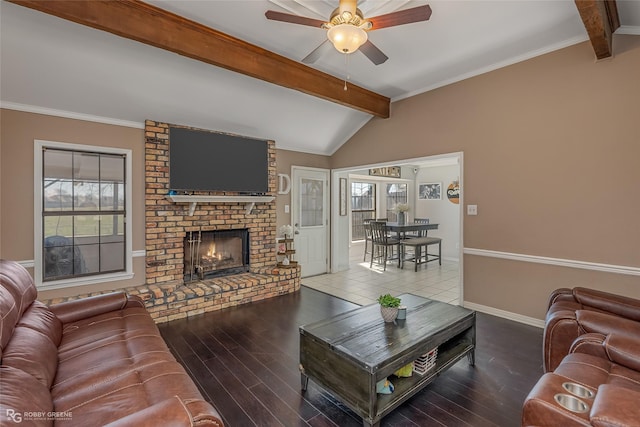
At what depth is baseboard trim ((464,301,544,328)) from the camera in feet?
11.2

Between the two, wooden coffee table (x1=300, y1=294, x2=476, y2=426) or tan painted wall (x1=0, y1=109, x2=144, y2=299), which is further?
tan painted wall (x1=0, y1=109, x2=144, y2=299)

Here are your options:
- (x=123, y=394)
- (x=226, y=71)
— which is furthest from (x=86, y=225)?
(x=123, y=394)

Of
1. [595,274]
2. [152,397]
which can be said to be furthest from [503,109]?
[152,397]

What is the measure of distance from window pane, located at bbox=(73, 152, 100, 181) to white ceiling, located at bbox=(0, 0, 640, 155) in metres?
0.47

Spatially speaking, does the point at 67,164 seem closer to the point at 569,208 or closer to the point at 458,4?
the point at 458,4

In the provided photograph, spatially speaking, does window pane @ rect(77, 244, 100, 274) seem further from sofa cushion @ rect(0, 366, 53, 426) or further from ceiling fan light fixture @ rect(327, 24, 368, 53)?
ceiling fan light fixture @ rect(327, 24, 368, 53)

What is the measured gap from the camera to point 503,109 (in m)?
3.62

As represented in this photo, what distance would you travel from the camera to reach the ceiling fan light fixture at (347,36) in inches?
81.3

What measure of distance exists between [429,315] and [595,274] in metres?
1.98

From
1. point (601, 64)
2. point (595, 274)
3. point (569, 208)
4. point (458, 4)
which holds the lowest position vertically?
point (595, 274)

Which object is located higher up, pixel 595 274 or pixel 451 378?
pixel 595 274

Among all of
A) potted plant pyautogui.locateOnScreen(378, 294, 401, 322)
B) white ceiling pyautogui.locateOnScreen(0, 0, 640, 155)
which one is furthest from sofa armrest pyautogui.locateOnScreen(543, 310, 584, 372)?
white ceiling pyautogui.locateOnScreen(0, 0, 640, 155)

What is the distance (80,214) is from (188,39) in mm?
2485

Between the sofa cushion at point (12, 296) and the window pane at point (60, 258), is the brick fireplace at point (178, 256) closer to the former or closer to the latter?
the window pane at point (60, 258)
